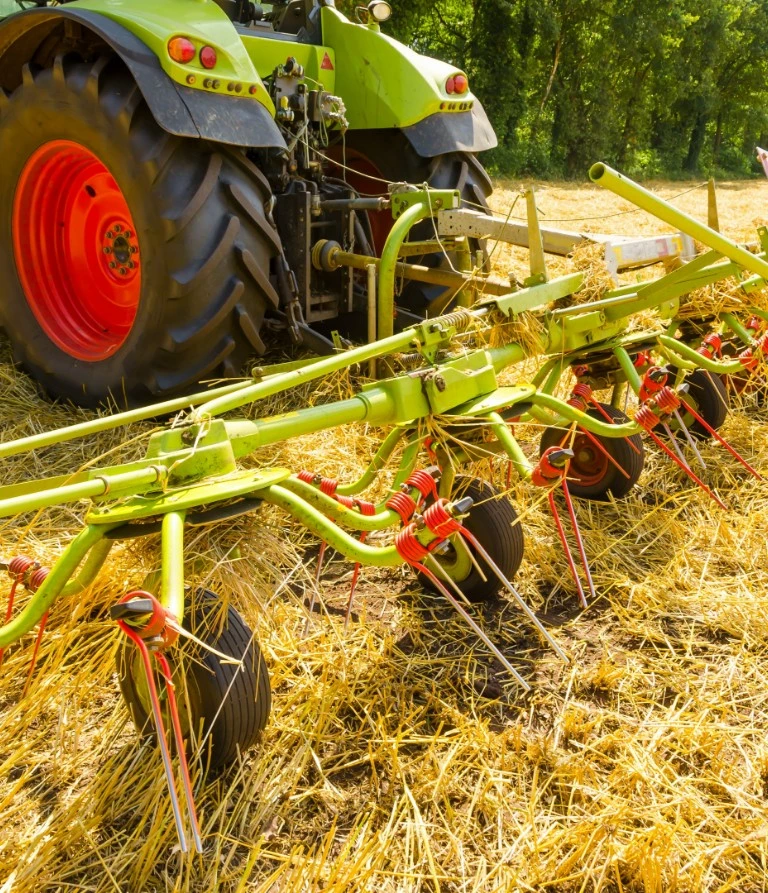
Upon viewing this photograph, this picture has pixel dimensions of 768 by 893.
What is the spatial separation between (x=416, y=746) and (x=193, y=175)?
1726mm

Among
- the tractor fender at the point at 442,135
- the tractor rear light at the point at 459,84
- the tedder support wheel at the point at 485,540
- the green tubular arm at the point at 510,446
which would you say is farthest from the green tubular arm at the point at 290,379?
the tractor rear light at the point at 459,84

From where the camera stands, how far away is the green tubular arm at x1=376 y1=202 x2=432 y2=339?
214 cm

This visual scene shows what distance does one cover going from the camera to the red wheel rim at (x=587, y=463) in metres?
2.64

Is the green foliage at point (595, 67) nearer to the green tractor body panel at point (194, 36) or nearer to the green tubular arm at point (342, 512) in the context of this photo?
the green tractor body panel at point (194, 36)

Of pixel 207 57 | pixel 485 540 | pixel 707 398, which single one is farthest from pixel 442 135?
pixel 485 540

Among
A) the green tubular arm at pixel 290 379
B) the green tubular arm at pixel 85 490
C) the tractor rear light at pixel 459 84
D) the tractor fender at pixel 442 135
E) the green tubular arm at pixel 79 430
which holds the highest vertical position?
the tractor rear light at pixel 459 84

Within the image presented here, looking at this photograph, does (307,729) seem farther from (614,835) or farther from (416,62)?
Result: (416,62)

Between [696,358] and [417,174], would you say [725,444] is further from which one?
[417,174]

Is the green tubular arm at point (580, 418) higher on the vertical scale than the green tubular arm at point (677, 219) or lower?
lower

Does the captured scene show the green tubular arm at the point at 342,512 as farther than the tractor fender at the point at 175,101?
No

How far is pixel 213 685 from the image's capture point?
1415 mm

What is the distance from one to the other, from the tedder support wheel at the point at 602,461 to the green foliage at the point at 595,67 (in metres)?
12.5

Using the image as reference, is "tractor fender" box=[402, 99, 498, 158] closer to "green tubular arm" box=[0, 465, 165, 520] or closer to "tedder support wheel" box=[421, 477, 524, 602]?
"tedder support wheel" box=[421, 477, 524, 602]

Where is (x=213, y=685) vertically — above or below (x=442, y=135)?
below
